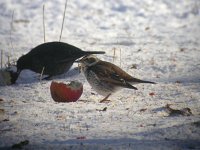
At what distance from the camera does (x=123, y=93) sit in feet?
19.8

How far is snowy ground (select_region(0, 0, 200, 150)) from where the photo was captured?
13.1 ft

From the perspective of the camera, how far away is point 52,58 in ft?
22.6

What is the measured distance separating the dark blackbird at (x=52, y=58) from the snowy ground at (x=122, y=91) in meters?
0.19

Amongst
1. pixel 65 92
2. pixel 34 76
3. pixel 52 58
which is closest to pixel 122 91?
pixel 65 92

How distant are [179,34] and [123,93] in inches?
166

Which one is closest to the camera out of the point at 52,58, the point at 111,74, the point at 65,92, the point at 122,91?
the point at 65,92

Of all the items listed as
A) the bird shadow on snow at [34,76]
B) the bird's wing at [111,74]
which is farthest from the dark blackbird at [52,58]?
the bird's wing at [111,74]

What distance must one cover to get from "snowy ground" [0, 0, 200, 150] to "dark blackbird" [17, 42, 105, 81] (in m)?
0.19

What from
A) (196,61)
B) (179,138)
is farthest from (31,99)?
(196,61)

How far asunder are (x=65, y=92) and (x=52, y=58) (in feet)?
5.17

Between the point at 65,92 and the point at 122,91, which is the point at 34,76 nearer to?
the point at 122,91

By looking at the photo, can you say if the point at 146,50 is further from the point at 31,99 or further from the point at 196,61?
the point at 31,99

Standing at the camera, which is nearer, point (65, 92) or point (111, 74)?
point (65, 92)

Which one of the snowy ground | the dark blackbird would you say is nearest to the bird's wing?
the snowy ground
